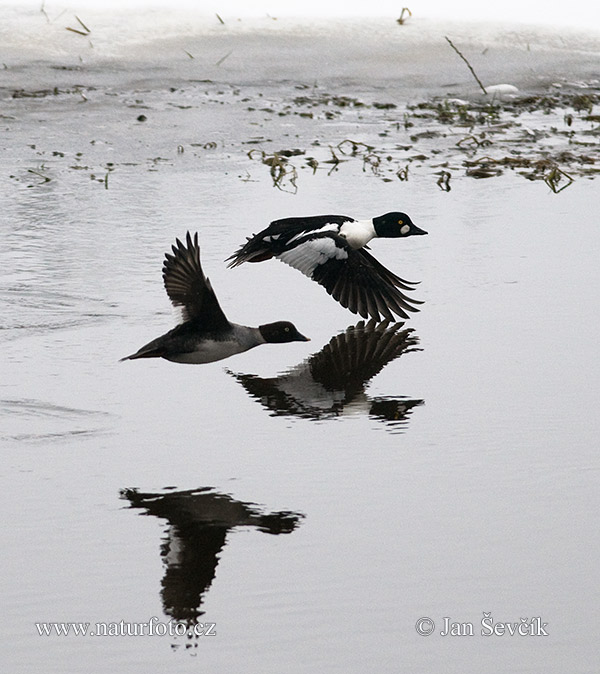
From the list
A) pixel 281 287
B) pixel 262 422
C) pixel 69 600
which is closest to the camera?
pixel 69 600

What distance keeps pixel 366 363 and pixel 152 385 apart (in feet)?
3.47

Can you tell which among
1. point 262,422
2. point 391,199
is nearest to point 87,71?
point 391,199

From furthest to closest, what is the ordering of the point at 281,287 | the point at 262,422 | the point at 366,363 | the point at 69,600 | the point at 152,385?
the point at 281,287 → the point at 366,363 → the point at 152,385 → the point at 262,422 → the point at 69,600

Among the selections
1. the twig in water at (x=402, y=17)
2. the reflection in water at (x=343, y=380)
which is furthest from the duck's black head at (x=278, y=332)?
the twig in water at (x=402, y=17)

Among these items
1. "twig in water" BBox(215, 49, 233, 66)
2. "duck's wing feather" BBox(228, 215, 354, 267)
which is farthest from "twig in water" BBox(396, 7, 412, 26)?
"duck's wing feather" BBox(228, 215, 354, 267)

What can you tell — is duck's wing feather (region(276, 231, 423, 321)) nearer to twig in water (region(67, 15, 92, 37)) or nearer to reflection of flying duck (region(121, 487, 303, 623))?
reflection of flying duck (region(121, 487, 303, 623))

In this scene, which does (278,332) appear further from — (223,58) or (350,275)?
(223,58)

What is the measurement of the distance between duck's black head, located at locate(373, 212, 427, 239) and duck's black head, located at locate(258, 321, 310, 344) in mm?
1966

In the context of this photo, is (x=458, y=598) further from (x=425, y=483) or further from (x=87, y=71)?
(x=87, y=71)

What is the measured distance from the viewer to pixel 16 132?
11.8m

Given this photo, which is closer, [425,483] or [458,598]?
[458,598]

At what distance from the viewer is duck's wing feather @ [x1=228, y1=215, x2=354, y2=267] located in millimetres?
6883

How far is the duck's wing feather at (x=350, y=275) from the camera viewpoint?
6469mm

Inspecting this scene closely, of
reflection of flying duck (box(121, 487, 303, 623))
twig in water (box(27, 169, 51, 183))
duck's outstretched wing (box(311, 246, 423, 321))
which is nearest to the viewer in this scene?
reflection of flying duck (box(121, 487, 303, 623))
